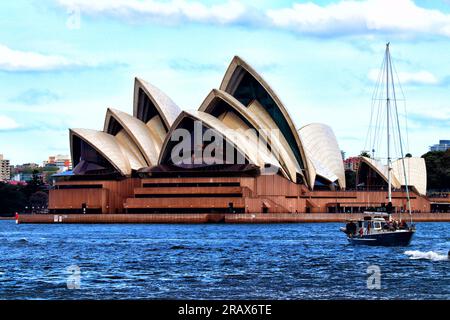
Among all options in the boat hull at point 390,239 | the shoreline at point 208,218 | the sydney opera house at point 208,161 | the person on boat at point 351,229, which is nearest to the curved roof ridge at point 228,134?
the sydney opera house at point 208,161

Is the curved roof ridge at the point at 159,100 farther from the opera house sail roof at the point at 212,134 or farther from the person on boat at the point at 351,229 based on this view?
the person on boat at the point at 351,229

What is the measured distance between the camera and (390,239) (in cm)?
4909

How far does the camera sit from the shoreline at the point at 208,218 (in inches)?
3789

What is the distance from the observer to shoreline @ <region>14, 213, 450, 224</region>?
9625 cm

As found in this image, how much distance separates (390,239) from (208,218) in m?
48.4

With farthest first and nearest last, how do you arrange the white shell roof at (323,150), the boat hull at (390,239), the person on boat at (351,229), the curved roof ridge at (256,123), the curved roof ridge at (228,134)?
the white shell roof at (323,150) → the curved roof ridge at (256,123) → the curved roof ridge at (228,134) → the person on boat at (351,229) → the boat hull at (390,239)

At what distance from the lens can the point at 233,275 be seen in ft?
108

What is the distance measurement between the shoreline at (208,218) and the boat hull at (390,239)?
45893 mm

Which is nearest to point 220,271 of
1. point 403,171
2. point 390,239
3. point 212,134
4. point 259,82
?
point 390,239

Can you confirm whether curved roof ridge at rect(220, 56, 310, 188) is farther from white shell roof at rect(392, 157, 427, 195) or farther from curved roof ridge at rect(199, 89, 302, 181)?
white shell roof at rect(392, 157, 427, 195)

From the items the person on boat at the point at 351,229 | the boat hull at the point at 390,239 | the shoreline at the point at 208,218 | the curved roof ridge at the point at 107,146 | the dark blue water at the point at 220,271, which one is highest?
the curved roof ridge at the point at 107,146

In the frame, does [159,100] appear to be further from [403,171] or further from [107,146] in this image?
[403,171]

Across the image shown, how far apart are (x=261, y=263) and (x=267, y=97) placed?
65256 mm
